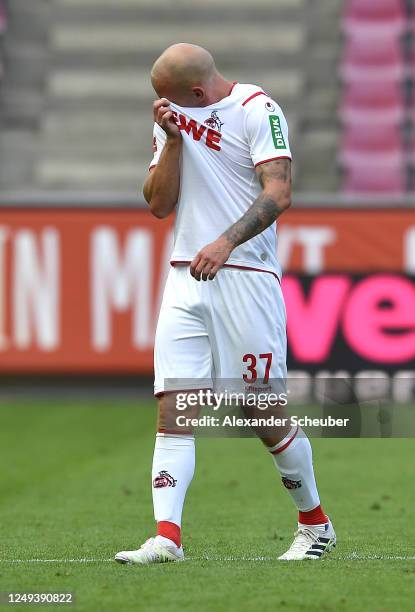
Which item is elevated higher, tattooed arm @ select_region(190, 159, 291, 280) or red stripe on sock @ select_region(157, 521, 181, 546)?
tattooed arm @ select_region(190, 159, 291, 280)

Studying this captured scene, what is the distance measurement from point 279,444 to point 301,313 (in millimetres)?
7310

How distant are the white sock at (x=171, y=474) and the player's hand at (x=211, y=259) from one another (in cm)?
62

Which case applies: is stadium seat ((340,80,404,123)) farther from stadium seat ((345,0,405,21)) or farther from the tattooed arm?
the tattooed arm

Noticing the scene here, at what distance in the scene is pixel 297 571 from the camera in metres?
4.93

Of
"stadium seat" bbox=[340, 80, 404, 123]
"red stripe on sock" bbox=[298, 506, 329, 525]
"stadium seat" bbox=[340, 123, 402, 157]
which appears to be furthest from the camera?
"stadium seat" bbox=[340, 80, 404, 123]

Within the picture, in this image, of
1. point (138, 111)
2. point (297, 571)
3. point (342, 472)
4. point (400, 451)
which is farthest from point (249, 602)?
point (138, 111)

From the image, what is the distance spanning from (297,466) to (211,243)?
928 mm

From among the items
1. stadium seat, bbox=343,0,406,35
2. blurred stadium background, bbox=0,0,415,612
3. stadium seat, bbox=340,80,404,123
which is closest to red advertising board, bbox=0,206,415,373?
blurred stadium background, bbox=0,0,415,612

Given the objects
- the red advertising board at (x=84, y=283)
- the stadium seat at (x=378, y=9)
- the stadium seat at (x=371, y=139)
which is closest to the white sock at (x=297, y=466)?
the red advertising board at (x=84, y=283)

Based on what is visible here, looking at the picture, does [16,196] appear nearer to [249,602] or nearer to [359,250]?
[359,250]

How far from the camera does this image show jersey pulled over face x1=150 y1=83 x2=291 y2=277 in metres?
5.21

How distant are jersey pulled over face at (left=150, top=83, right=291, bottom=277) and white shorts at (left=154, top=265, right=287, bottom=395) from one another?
10 centimetres

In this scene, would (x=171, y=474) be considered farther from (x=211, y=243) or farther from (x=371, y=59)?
(x=371, y=59)

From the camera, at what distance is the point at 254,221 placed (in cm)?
505
